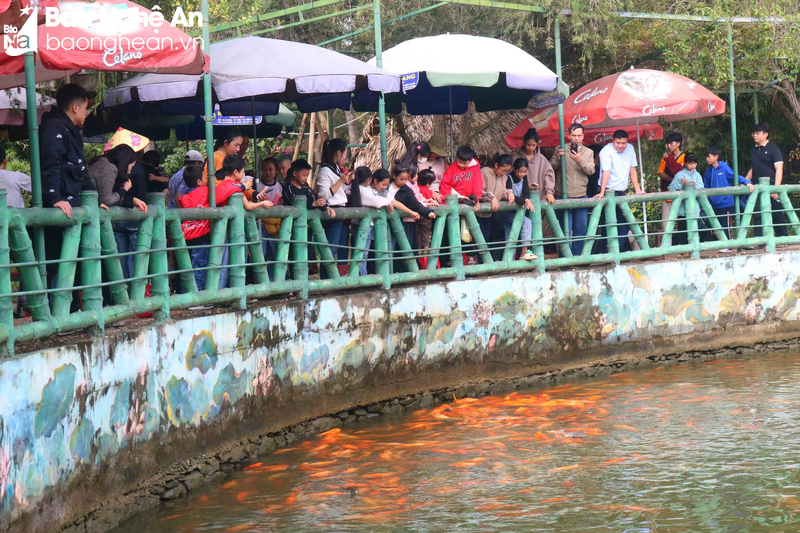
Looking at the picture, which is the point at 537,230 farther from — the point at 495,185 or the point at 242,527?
the point at 242,527

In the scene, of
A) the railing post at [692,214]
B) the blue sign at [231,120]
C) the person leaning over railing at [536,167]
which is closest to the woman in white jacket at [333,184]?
the person leaning over railing at [536,167]

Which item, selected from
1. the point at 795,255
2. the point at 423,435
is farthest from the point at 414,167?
the point at 795,255

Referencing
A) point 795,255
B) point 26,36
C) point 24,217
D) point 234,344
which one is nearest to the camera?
point 24,217

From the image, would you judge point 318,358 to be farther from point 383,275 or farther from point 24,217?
point 24,217

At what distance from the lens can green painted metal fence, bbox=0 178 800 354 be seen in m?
5.81

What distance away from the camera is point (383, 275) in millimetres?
9344

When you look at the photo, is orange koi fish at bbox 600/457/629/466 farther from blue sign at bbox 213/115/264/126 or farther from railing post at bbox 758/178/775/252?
blue sign at bbox 213/115/264/126

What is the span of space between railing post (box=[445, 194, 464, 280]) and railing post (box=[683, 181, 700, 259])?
124 inches

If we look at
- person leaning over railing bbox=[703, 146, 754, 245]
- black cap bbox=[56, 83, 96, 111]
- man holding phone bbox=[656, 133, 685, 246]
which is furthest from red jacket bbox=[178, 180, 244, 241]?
person leaning over railing bbox=[703, 146, 754, 245]

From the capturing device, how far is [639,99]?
11.5m

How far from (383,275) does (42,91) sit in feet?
14.0

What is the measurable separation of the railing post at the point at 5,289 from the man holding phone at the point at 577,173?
23.1 ft

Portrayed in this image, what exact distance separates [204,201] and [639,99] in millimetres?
5714

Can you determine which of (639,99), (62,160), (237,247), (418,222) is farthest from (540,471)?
(639,99)
